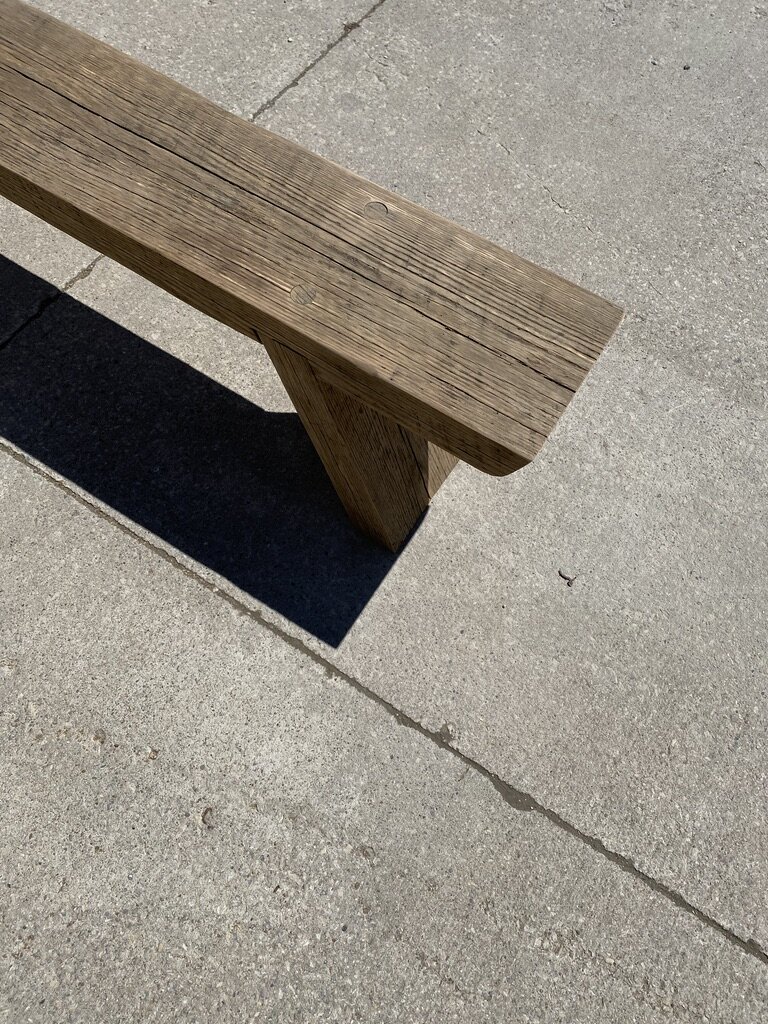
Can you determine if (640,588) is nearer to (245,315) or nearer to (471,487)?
(471,487)

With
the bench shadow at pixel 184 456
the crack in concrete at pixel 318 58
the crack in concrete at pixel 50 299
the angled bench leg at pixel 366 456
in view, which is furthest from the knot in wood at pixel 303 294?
the crack in concrete at pixel 318 58

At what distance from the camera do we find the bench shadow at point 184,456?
235cm

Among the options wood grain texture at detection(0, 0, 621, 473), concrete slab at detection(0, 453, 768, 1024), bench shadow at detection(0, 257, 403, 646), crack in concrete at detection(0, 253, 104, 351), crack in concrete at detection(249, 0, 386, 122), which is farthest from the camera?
crack in concrete at detection(249, 0, 386, 122)

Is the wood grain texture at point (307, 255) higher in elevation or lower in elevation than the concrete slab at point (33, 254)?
higher

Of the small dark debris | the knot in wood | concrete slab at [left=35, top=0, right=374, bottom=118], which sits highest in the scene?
the knot in wood

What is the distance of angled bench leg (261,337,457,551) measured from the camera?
192cm

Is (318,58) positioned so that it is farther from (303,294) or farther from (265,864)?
(265,864)

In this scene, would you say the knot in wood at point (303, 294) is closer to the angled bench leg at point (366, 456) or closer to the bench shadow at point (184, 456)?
the angled bench leg at point (366, 456)

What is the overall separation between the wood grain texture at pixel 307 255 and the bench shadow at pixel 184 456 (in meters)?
0.71

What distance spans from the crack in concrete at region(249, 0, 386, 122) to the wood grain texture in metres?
1.25

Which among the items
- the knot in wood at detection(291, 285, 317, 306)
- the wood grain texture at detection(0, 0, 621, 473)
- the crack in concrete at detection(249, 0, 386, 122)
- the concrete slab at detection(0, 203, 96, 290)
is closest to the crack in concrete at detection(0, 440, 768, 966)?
the concrete slab at detection(0, 203, 96, 290)

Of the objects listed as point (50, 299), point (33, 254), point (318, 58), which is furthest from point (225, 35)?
point (50, 299)

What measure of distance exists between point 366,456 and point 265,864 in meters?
0.92

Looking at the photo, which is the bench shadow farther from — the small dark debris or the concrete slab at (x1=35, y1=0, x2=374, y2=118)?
the concrete slab at (x1=35, y1=0, x2=374, y2=118)
